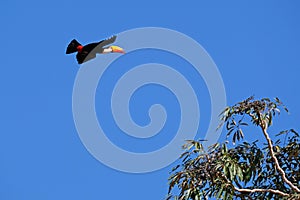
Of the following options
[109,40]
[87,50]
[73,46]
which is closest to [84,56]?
[87,50]

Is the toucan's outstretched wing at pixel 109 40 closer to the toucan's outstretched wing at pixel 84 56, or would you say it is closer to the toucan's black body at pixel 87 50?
the toucan's black body at pixel 87 50

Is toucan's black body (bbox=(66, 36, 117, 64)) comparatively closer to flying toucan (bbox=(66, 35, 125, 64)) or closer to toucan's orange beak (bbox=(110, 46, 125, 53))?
flying toucan (bbox=(66, 35, 125, 64))

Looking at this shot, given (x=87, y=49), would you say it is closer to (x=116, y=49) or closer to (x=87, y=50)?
(x=87, y=50)

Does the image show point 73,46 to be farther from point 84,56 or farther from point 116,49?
point 116,49

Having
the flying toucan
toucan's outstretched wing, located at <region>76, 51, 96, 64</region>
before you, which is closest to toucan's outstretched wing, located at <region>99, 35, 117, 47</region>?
the flying toucan

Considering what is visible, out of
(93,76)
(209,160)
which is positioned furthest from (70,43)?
(209,160)

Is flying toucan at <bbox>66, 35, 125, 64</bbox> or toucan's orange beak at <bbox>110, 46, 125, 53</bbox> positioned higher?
toucan's orange beak at <bbox>110, 46, 125, 53</bbox>

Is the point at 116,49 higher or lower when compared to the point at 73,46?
higher

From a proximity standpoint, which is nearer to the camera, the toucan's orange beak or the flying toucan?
the flying toucan

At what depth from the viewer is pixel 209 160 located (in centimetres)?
511

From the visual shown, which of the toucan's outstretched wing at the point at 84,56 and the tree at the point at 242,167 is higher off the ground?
the toucan's outstretched wing at the point at 84,56

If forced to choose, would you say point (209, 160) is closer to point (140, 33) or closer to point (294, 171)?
point (294, 171)

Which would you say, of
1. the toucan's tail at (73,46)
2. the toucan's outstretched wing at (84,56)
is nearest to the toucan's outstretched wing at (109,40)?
the toucan's outstretched wing at (84,56)

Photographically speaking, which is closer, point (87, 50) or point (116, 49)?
point (87, 50)
